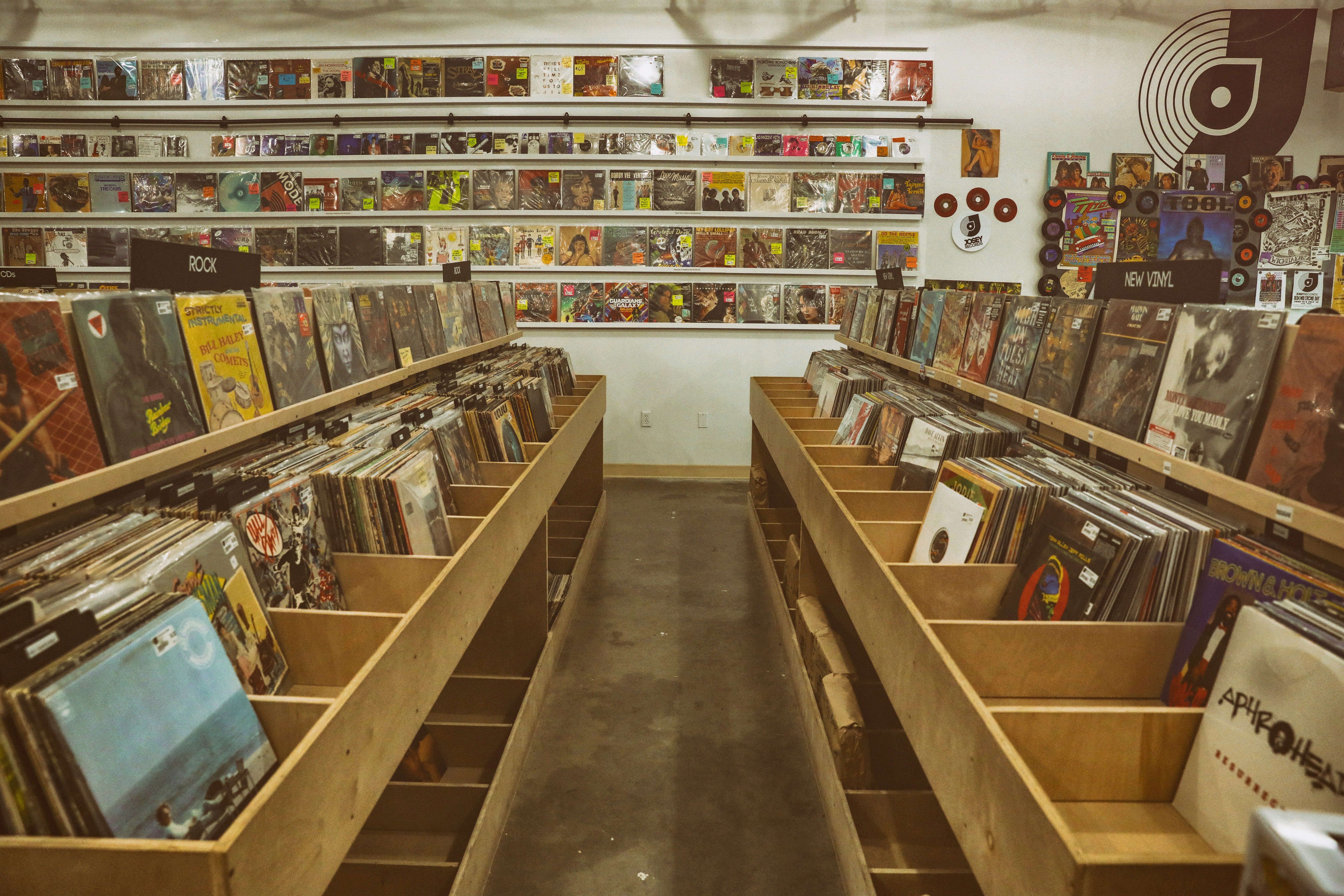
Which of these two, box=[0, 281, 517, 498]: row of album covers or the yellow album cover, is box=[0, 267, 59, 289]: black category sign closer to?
box=[0, 281, 517, 498]: row of album covers

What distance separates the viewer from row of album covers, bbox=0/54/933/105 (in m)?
5.77

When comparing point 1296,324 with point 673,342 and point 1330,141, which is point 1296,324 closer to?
point 673,342

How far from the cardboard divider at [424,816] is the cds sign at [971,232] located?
211 inches

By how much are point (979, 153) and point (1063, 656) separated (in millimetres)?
5334

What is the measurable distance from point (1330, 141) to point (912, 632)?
660 centimetres

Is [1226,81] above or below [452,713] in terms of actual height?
above

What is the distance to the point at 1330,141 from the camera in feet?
19.0

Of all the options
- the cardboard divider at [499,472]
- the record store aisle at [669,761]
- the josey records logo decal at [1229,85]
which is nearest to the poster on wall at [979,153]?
the josey records logo decal at [1229,85]

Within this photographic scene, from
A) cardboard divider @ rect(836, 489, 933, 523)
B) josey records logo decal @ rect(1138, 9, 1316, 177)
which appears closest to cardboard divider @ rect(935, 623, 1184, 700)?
cardboard divider @ rect(836, 489, 933, 523)

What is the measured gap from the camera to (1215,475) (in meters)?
1.45

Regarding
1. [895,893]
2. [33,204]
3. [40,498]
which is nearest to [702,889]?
[895,893]

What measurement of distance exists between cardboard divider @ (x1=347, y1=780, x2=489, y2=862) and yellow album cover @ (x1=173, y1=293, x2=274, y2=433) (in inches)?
39.5

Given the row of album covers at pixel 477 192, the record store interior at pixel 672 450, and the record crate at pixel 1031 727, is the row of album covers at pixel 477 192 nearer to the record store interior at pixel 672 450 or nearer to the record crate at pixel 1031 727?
the record store interior at pixel 672 450

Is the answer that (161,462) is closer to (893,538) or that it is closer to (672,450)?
(893,538)
